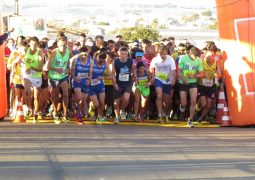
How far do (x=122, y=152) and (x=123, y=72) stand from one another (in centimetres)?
423

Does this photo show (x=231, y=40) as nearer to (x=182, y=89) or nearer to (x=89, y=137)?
(x=182, y=89)

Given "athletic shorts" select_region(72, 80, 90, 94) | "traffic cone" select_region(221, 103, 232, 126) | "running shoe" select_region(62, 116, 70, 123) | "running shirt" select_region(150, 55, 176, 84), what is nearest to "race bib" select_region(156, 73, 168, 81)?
"running shirt" select_region(150, 55, 176, 84)

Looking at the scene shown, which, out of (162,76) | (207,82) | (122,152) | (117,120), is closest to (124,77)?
(162,76)

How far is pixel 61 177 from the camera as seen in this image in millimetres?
7668

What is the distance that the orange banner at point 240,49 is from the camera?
43.2 ft

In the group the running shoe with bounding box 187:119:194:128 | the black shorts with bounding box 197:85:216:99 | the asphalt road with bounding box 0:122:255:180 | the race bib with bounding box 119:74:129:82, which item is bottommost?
the asphalt road with bounding box 0:122:255:180

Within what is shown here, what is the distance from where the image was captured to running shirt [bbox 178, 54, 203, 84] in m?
13.6

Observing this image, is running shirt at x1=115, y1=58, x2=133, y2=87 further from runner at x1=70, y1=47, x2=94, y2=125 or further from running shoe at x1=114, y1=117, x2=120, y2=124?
running shoe at x1=114, y1=117, x2=120, y2=124

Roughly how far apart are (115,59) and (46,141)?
374 cm

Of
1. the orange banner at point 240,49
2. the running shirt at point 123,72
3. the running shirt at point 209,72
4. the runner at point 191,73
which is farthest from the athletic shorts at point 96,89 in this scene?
the orange banner at point 240,49

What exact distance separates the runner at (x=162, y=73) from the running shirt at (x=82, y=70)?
5.22 feet

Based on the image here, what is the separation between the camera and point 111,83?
14.1m

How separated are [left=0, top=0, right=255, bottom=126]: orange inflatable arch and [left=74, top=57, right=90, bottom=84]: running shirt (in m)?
1.76

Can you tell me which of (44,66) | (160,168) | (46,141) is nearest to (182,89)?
(44,66)
